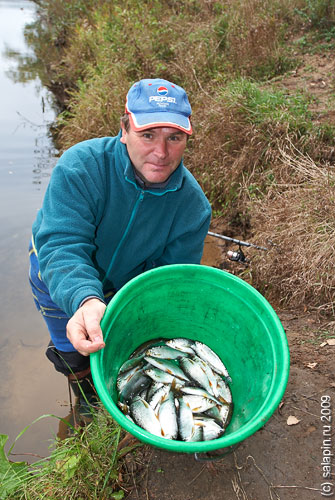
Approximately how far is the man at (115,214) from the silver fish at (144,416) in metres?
0.40

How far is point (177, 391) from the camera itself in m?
1.97

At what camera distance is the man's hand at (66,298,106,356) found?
4.32 feet

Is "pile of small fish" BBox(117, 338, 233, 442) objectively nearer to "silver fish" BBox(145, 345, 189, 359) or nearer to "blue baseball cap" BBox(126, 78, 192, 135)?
"silver fish" BBox(145, 345, 189, 359)

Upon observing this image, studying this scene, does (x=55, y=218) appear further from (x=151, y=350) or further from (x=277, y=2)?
(x=277, y=2)

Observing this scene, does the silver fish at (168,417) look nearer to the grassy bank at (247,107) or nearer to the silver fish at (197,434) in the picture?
the silver fish at (197,434)

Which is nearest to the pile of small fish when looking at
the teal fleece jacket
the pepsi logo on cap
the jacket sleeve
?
the teal fleece jacket

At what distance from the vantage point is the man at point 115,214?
1482mm

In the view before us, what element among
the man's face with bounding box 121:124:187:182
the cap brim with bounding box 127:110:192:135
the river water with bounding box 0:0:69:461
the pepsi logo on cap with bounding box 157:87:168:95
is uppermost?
the pepsi logo on cap with bounding box 157:87:168:95

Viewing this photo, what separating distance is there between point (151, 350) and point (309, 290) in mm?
1404

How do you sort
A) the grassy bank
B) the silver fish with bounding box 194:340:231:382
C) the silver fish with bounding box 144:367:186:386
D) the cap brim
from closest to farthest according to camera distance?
the cap brim < the silver fish with bounding box 144:367:186:386 < the silver fish with bounding box 194:340:231:382 < the grassy bank

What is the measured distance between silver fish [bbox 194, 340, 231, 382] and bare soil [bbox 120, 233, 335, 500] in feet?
1.21

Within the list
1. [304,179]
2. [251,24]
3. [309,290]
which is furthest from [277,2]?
[309,290]

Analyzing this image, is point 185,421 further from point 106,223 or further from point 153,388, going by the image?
point 106,223

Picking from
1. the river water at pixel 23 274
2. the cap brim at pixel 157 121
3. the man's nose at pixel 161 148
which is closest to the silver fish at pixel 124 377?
the river water at pixel 23 274
